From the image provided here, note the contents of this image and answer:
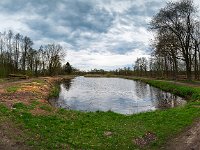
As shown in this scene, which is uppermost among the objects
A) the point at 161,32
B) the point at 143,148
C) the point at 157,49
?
the point at 161,32

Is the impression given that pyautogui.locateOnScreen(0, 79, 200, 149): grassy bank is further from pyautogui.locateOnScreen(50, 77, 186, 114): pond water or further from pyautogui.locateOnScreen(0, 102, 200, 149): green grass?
pyautogui.locateOnScreen(50, 77, 186, 114): pond water

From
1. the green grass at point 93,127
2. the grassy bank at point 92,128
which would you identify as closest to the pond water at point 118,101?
the green grass at point 93,127

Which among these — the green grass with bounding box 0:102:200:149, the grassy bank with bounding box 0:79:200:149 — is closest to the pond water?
the green grass with bounding box 0:102:200:149

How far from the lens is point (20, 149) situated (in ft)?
43.9

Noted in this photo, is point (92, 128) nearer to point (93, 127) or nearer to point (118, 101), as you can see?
point (93, 127)

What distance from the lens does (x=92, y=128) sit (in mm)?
17391

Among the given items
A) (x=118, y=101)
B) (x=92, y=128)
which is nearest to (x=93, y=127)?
(x=92, y=128)

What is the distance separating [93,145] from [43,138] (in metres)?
2.66

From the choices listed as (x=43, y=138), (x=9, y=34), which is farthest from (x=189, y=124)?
(x=9, y=34)

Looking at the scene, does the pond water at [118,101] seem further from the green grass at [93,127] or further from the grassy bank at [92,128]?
the grassy bank at [92,128]

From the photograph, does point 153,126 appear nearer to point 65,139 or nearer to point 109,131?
point 109,131

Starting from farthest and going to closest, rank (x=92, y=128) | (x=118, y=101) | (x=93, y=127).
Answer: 1. (x=118, y=101)
2. (x=93, y=127)
3. (x=92, y=128)

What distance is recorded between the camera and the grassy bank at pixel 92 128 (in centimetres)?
1474

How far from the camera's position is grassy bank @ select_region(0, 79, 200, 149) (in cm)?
1474
